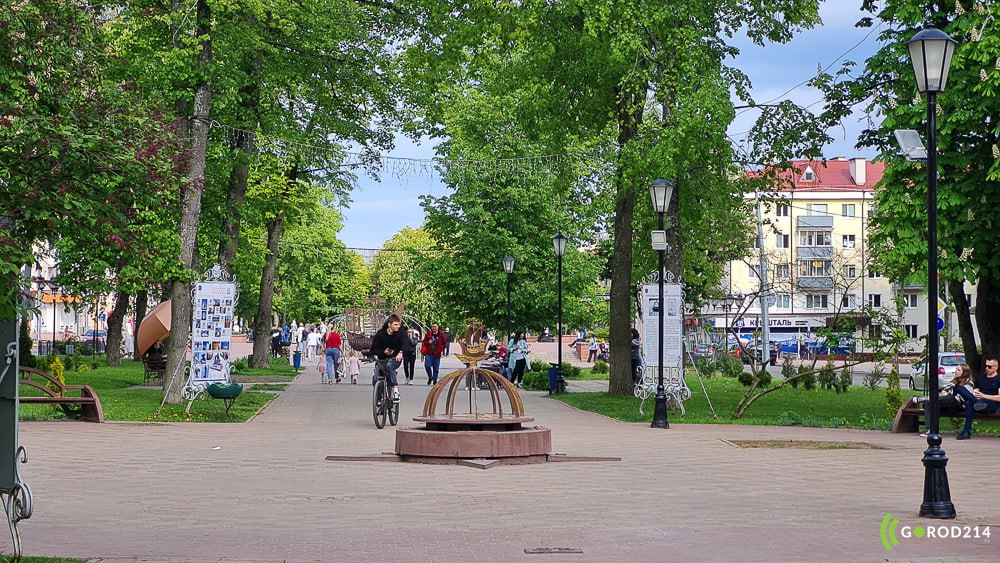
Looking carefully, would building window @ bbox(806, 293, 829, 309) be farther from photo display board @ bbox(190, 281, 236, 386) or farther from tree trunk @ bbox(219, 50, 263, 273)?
photo display board @ bbox(190, 281, 236, 386)

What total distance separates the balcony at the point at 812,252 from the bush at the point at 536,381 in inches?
2761

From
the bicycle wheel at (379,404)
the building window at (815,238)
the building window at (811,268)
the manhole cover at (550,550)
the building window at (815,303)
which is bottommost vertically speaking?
the manhole cover at (550,550)

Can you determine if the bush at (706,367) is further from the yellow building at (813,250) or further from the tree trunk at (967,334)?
the yellow building at (813,250)

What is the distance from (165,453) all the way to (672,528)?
830cm

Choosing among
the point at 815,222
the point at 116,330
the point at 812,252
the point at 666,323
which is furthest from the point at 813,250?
the point at 666,323

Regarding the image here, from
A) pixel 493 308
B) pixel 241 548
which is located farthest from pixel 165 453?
pixel 493 308

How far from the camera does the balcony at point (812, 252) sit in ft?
339

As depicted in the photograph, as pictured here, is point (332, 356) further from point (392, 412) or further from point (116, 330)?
point (392, 412)

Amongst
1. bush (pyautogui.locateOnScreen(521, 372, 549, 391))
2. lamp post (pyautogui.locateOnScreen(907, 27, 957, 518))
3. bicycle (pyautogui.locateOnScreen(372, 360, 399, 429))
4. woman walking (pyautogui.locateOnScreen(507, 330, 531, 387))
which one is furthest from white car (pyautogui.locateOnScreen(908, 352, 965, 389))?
lamp post (pyautogui.locateOnScreen(907, 27, 957, 518))

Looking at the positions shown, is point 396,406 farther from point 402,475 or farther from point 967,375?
point 967,375

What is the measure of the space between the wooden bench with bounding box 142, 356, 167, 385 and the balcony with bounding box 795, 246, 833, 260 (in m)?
77.4

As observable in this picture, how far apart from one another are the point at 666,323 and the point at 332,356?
56.8ft

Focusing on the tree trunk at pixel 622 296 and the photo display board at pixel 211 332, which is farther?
the tree trunk at pixel 622 296

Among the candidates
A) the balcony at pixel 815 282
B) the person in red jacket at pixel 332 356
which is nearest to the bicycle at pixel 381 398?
the person in red jacket at pixel 332 356
